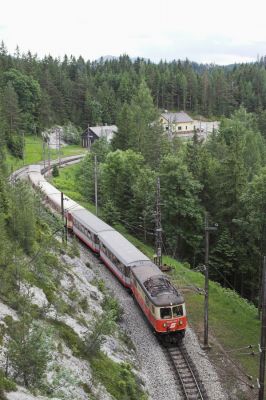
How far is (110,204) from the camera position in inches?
2014

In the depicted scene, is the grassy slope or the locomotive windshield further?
the grassy slope

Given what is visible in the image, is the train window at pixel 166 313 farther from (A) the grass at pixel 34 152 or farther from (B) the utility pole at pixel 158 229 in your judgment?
(A) the grass at pixel 34 152

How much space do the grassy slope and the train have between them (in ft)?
9.98

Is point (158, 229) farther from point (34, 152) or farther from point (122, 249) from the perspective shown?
point (34, 152)

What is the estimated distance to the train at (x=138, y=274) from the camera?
25922 millimetres

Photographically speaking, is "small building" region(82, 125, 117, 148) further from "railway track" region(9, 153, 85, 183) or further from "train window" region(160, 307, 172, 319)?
"train window" region(160, 307, 172, 319)

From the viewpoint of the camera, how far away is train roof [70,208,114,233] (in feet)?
134

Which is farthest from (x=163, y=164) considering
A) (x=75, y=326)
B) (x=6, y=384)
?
(x=6, y=384)

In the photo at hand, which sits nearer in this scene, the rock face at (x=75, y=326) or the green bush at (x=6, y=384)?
the green bush at (x=6, y=384)

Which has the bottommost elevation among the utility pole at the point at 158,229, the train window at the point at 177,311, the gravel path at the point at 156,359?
the gravel path at the point at 156,359

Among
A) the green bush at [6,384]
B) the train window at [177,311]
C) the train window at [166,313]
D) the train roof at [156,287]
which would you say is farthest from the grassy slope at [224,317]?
the green bush at [6,384]

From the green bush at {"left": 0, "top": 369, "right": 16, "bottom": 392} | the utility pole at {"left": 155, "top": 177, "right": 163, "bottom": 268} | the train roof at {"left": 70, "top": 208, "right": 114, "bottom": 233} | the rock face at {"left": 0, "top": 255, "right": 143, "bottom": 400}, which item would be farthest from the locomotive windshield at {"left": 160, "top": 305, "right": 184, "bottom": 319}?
the train roof at {"left": 70, "top": 208, "right": 114, "bottom": 233}

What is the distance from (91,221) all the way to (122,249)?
27.7 feet

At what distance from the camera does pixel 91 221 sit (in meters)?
42.8
